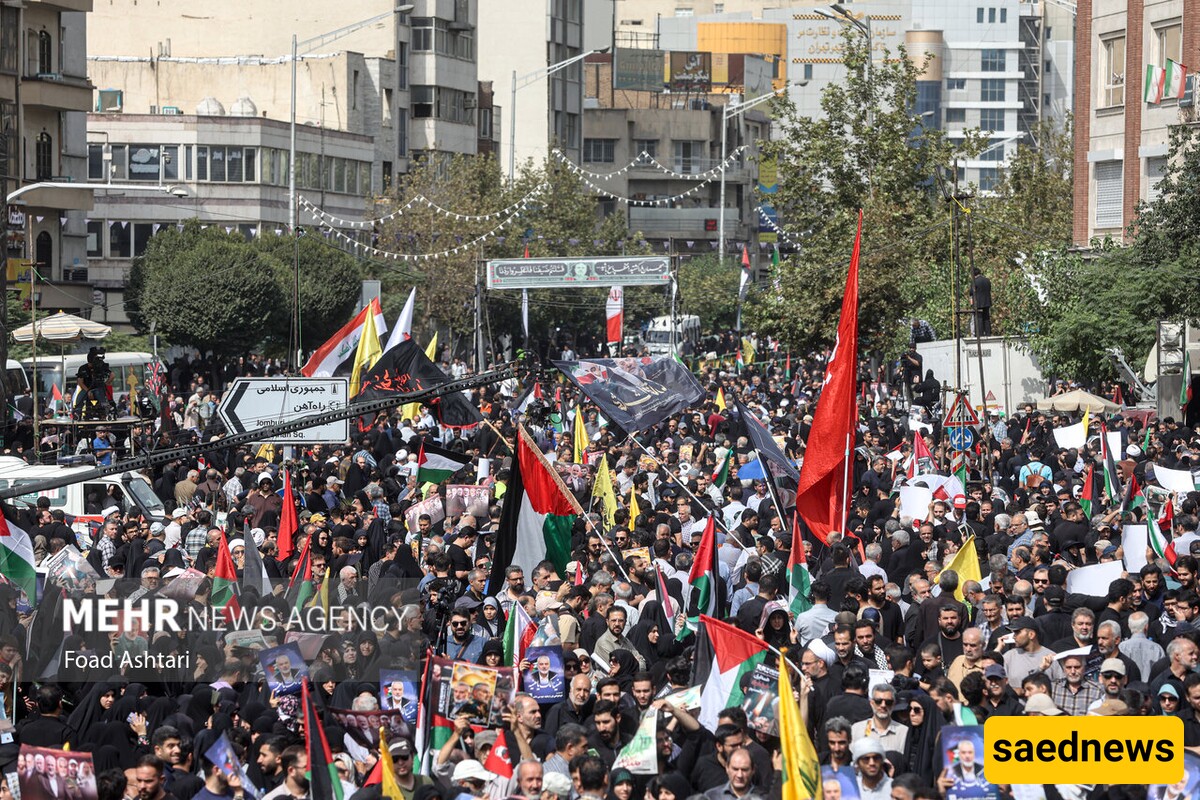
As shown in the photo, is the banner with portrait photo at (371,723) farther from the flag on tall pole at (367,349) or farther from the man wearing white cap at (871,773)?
the flag on tall pole at (367,349)

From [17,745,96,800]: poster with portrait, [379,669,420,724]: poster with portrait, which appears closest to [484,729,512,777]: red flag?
[379,669,420,724]: poster with portrait

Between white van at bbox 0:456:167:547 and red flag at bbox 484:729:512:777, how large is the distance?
404 inches

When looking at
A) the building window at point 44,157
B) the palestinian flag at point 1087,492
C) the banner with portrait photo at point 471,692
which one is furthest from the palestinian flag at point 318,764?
the building window at point 44,157

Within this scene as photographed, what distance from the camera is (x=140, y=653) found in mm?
12469

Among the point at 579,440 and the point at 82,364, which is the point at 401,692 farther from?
the point at 82,364

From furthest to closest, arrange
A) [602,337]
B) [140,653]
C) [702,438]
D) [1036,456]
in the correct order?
[602,337] < [702,438] < [1036,456] < [140,653]

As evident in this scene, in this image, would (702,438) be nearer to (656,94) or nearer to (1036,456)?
(1036,456)

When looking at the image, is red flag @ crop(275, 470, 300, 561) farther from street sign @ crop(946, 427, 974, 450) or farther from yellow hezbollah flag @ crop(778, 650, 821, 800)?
yellow hezbollah flag @ crop(778, 650, 821, 800)

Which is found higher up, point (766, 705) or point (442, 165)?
point (442, 165)

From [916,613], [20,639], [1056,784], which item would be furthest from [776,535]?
[1056,784]

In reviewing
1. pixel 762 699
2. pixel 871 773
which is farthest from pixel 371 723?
pixel 871 773

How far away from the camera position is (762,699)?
1045 centimetres

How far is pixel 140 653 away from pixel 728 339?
6457cm

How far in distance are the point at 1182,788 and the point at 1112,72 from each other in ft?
112
